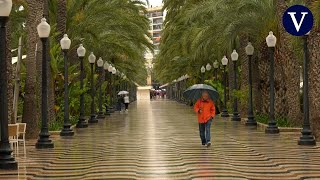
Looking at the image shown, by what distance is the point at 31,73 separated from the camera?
752 inches

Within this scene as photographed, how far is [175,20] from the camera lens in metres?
45.3

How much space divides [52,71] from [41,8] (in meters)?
4.75

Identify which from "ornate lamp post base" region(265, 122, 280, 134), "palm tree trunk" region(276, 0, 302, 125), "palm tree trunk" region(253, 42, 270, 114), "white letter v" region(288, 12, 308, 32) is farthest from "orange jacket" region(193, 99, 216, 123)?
"palm tree trunk" region(253, 42, 270, 114)

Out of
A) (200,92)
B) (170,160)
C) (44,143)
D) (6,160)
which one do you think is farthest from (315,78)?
(6,160)

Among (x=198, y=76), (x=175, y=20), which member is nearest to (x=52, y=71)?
(x=175, y=20)

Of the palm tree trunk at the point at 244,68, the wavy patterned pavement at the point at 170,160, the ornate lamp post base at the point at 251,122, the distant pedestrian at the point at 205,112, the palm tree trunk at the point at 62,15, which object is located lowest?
the wavy patterned pavement at the point at 170,160

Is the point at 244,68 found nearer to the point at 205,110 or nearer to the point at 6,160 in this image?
the point at 205,110

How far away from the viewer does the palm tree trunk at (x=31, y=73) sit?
62.6 feet

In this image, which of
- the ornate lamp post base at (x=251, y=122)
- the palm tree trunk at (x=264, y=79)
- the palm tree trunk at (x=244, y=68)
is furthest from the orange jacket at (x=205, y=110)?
the palm tree trunk at (x=244, y=68)

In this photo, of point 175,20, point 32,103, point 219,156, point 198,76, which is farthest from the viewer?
point 198,76

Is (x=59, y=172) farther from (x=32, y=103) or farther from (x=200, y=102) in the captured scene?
(x=32, y=103)

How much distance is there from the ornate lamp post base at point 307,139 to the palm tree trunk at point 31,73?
7940mm

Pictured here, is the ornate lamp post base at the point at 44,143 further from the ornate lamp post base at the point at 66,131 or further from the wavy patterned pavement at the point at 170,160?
the ornate lamp post base at the point at 66,131

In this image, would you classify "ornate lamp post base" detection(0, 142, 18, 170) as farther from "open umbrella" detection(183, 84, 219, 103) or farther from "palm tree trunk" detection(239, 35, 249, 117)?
"palm tree trunk" detection(239, 35, 249, 117)
